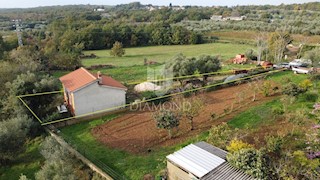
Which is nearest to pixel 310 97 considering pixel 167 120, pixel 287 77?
pixel 287 77

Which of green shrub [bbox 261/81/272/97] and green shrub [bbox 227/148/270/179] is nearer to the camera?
green shrub [bbox 227/148/270/179]

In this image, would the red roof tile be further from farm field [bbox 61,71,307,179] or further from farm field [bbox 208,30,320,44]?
farm field [bbox 208,30,320,44]

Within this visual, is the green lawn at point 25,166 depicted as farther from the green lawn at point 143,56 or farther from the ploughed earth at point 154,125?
the green lawn at point 143,56

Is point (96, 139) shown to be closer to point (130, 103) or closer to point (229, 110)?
point (130, 103)

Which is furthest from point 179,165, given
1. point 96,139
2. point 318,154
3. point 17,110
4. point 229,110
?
point 17,110

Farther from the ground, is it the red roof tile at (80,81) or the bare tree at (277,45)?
the bare tree at (277,45)

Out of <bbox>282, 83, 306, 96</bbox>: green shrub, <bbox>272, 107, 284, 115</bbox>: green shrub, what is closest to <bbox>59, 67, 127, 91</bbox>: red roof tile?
<bbox>272, 107, 284, 115</bbox>: green shrub

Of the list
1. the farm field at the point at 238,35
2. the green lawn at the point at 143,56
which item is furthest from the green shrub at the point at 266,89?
the farm field at the point at 238,35
